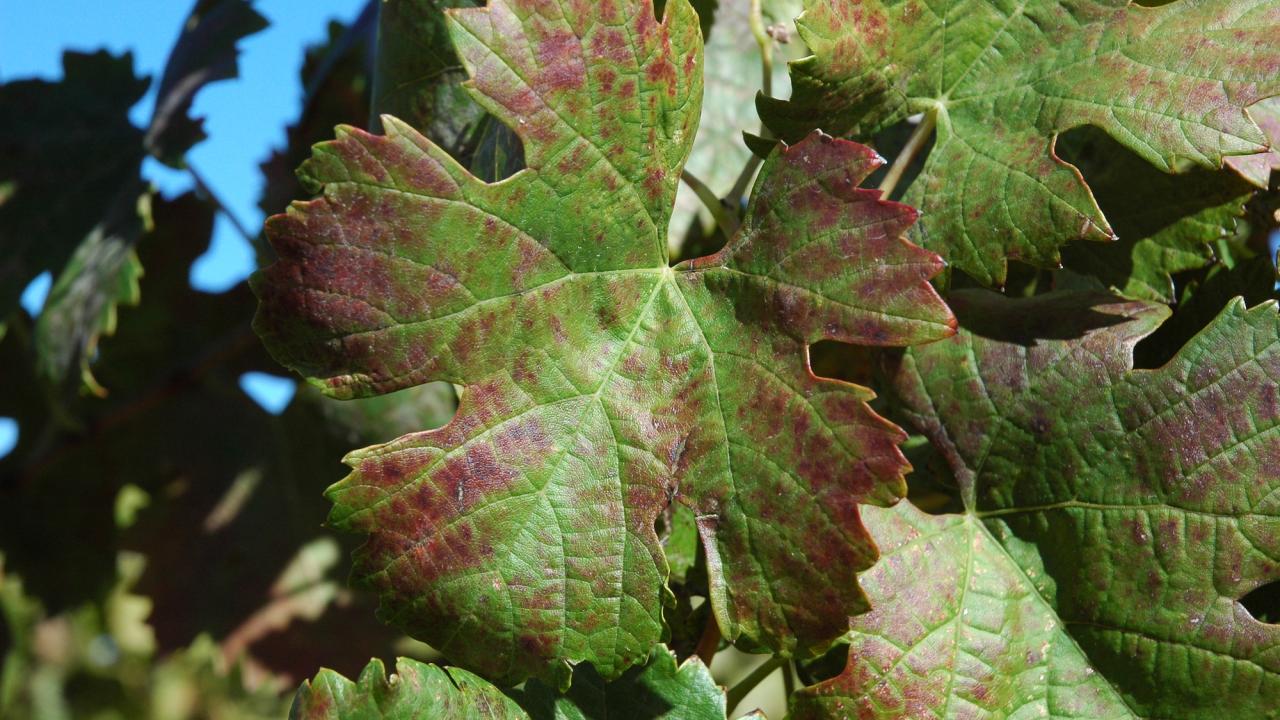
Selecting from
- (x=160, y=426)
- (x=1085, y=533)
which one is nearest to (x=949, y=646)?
(x=1085, y=533)

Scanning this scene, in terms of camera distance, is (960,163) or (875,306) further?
(960,163)

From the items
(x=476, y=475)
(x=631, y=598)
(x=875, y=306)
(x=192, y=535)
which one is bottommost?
(x=192, y=535)

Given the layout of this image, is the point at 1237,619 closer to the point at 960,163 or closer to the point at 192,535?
the point at 960,163

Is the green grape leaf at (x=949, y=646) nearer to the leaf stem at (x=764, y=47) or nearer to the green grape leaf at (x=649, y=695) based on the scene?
the green grape leaf at (x=649, y=695)

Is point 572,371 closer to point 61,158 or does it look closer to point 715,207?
point 715,207

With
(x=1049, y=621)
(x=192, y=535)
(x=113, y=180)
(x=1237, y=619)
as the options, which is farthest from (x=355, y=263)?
(x=192, y=535)

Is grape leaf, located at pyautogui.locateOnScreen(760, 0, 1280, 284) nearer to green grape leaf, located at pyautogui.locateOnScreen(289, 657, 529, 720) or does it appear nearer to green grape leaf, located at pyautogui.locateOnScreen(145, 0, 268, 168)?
green grape leaf, located at pyautogui.locateOnScreen(289, 657, 529, 720)

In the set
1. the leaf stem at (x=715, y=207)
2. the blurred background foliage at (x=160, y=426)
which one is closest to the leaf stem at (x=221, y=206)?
the blurred background foliage at (x=160, y=426)
